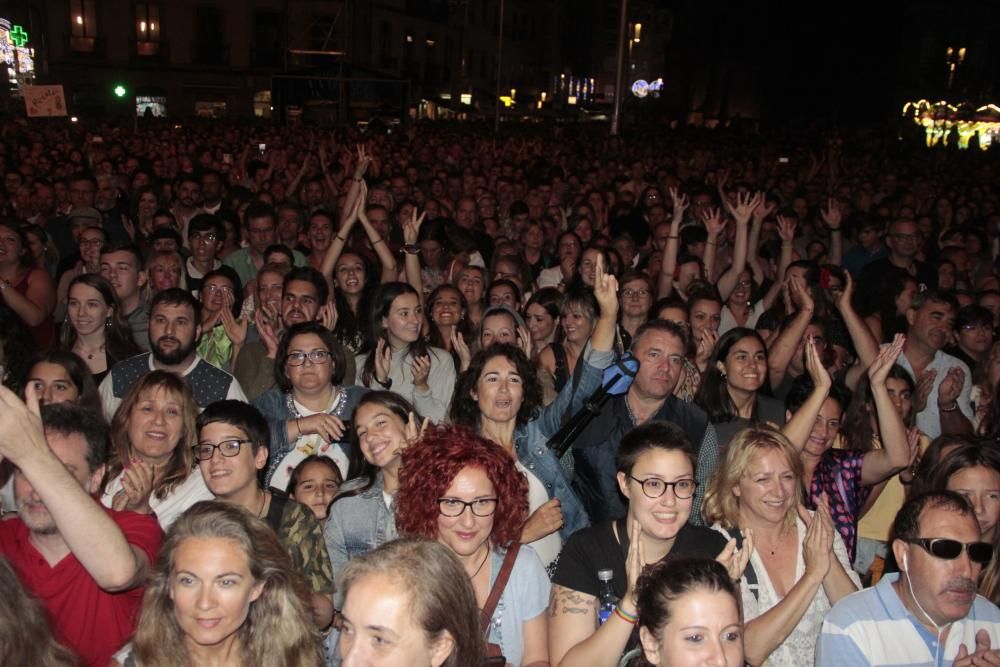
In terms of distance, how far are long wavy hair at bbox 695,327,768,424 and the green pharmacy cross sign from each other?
1528 inches

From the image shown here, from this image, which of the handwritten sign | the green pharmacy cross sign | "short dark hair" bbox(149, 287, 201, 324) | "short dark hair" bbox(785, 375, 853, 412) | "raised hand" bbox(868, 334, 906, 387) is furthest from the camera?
the green pharmacy cross sign

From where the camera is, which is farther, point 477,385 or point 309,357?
point 309,357

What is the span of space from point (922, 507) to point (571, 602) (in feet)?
3.83

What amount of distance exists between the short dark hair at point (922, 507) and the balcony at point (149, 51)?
44.7 m

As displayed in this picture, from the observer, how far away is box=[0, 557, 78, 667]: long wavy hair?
7.63 ft

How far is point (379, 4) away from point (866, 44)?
74.6 feet

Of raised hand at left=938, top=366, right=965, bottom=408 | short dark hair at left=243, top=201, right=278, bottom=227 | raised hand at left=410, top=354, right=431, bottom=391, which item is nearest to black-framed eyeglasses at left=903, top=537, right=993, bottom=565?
raised hand at left=938, top=366, right=965, bottom=408

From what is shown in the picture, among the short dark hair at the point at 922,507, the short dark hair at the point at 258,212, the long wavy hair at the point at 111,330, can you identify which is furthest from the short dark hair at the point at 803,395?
the short dark hair at the point at 258,212

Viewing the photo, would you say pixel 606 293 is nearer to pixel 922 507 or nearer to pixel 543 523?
pixel 543 523

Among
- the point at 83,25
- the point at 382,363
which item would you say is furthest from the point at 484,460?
the point at 83,25

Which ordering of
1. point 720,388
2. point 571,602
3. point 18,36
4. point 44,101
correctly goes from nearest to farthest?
point 571,602 < point 720,388 < point 44,101 < point 18,36

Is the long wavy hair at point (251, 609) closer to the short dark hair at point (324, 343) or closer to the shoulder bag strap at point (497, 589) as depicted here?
the shoulder bag strap at point (497, 589)

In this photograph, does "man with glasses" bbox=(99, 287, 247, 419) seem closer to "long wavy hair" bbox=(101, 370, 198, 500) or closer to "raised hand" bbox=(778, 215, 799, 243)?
"long wavy hair" bbox=(101, 370, 198, 500)

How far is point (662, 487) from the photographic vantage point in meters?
3.21
